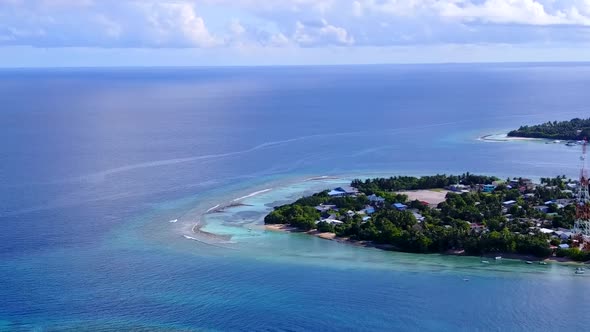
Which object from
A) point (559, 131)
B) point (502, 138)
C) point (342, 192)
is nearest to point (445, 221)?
point (342, 192)

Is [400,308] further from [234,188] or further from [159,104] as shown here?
[159,104]

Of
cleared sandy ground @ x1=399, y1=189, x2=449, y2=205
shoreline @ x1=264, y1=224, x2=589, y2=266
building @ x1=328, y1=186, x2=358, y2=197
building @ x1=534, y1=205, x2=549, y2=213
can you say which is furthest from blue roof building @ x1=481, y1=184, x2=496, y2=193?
shoreline @ x1=264, y1=224, x2=589, y2=266

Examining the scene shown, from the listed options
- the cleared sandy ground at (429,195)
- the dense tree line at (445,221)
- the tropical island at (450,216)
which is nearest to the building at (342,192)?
the tropical island at (450,216)

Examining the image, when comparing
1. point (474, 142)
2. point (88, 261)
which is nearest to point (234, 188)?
point (88, 261)

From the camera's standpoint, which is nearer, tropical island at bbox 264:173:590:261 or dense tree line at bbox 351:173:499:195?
tropical island at bbox 264:173:590:261

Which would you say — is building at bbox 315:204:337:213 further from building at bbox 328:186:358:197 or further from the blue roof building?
the blue roof building

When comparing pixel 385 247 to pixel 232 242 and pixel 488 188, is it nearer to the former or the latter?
pixel 232 242

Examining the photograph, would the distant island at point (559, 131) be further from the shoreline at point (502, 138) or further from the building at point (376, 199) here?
the building at point (376, 199)
